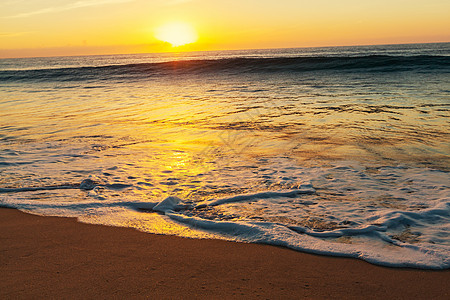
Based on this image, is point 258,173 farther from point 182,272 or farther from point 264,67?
point 264,67

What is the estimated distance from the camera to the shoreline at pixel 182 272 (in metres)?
2.21

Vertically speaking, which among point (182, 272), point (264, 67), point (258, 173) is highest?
point (264, 67)

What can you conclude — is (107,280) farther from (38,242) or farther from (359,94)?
(359,94)

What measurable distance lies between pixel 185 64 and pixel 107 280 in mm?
26883

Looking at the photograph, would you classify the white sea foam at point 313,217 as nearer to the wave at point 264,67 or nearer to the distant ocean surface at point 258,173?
the distant ocean surface at point 258,173

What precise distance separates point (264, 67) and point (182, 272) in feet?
75.9

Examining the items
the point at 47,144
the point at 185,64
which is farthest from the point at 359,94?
the point at 185,64

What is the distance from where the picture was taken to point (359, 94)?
11922 millimetres

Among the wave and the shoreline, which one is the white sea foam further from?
the wave

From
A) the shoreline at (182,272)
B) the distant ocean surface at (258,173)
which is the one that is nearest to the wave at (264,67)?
the distant ocean surface at (258,173)

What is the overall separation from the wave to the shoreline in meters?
19.0

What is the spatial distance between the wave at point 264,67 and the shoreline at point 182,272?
19.0 meters

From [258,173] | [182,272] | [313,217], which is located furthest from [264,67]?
[182,272]

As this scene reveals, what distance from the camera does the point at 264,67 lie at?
24.4 meters
